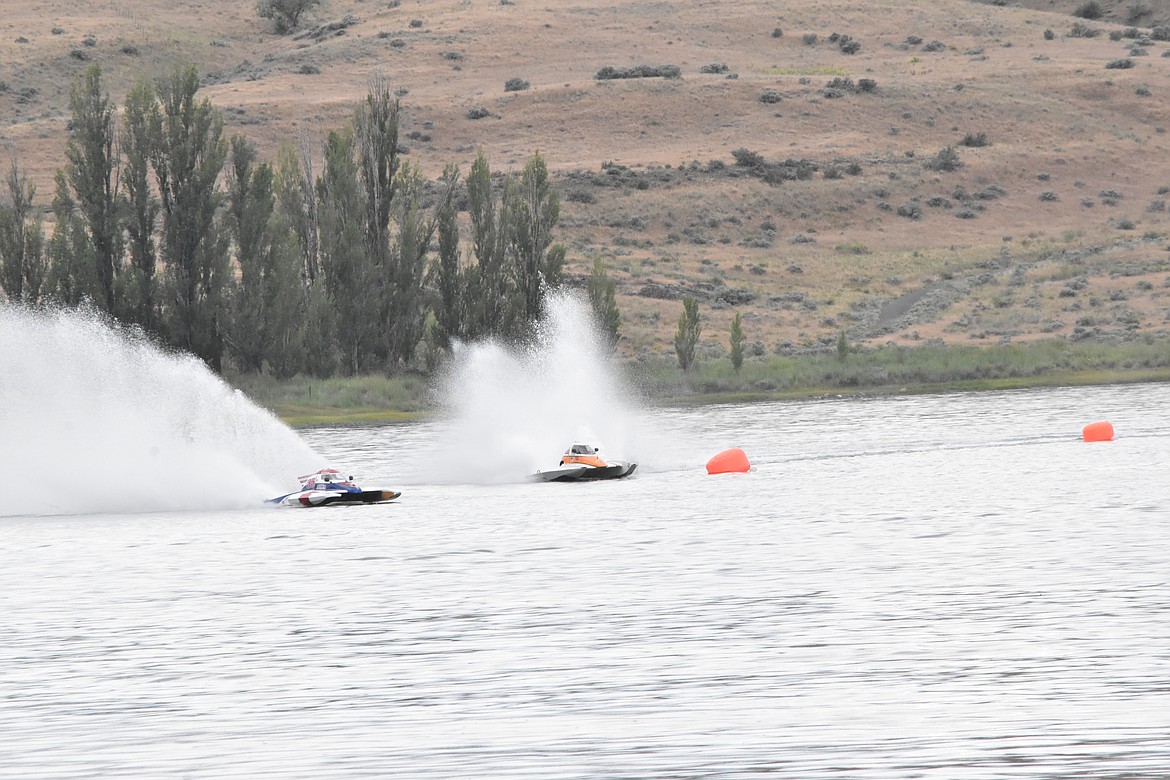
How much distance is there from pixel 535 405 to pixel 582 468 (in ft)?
41.1

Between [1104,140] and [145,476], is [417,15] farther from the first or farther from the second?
[145,476]

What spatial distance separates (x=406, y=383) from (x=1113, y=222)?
Result: 222 ft

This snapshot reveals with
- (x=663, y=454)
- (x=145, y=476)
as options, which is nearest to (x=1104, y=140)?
(x=663, y=454)

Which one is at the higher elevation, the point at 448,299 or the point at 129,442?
the point at 129,442

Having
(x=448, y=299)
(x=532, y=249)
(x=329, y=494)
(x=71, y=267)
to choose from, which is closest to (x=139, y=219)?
(x=71, y=267)

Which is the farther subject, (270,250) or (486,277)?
(486,277)

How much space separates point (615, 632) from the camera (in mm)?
21109

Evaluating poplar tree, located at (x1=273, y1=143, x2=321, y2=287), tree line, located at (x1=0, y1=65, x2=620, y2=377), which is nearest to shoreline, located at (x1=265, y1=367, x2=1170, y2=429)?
tree line, located at (x1=0, y1=65, x2=620, y2=377)

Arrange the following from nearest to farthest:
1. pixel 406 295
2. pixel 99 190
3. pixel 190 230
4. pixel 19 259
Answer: pixel 190 230 < pixel 99 190 < pixel 19 259 < pixel 406 295

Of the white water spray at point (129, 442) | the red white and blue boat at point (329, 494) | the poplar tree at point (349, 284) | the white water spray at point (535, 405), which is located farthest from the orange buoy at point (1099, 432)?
the poplar tree at point (349, 284)

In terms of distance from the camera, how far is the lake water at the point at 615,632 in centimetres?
1519

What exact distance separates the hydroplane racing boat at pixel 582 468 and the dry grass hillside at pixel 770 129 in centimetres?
4191

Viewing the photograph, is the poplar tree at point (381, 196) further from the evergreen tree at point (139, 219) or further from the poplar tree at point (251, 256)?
the evergreen tree at point (139, 219)

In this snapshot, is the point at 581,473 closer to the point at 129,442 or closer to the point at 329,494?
the point at 329,494
